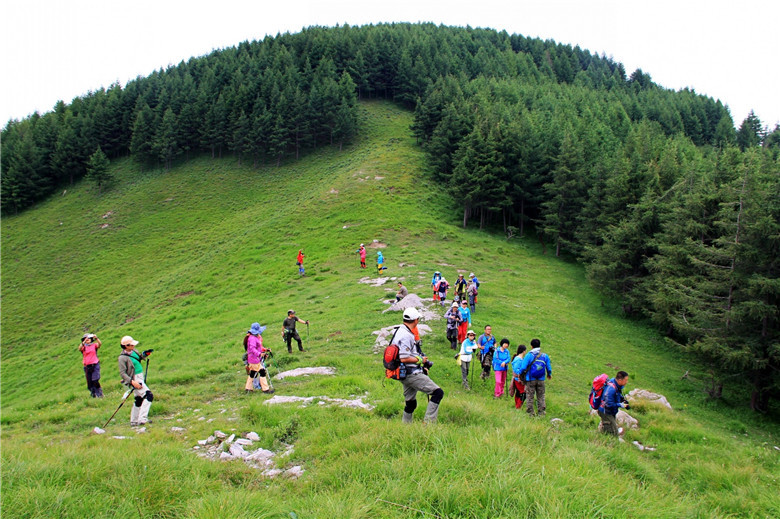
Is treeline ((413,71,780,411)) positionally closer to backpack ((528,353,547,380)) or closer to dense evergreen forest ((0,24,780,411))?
dense evergreen forest ((0,24,780,411))

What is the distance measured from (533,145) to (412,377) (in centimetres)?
4954

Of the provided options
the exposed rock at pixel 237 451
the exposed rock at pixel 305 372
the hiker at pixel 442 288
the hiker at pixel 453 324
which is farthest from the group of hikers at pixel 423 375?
the hiker at pixel 442 288

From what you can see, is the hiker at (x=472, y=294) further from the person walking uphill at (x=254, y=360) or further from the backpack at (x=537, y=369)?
the person walking uphill at (x=254, y=360)

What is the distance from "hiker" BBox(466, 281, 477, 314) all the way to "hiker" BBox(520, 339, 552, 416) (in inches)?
479

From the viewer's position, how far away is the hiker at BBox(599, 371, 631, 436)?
9.20m

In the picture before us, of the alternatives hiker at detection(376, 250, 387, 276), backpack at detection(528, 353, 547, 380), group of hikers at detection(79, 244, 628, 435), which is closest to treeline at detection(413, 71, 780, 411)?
group of hikers at detection(79, 244, 628, 435)

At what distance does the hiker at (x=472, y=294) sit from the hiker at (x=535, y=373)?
1217 centimetres

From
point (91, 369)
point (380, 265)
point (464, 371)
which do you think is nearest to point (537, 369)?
point (464, 371)

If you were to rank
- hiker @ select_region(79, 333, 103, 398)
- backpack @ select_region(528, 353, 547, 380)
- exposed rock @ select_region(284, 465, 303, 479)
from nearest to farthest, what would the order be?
1. exposed rock @ select_region(284, 465, 303, 479)
2. backpack @ select_region(528, 353, 547, 380)
3. hiker @ select_region(79, 333, 103, 398)

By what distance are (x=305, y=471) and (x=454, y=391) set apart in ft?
23.6

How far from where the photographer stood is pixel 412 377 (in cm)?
766

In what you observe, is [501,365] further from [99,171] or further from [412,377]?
[99,171]

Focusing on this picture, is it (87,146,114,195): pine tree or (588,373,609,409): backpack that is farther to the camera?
(87,146,114,195): pine tree

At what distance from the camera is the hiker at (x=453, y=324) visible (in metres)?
16.9
